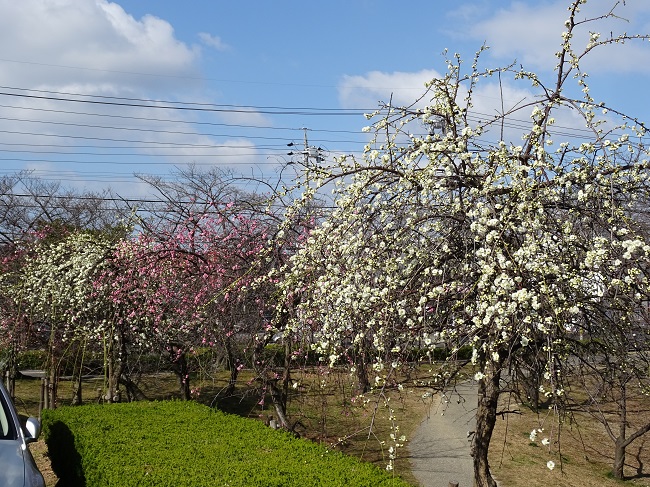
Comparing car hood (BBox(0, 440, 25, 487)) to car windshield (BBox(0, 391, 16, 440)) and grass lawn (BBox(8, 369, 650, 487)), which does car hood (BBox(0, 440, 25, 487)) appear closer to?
car windshield (BBox(0, 391, 16, 440))

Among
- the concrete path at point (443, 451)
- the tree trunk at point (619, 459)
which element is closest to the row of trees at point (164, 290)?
the concrete path at point (443, 451)

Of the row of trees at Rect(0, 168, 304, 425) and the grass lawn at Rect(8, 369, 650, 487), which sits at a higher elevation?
the row of trees at Rect(0, 168, 304, 425)

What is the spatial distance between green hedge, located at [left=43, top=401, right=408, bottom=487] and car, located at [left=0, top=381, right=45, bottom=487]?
0.64m

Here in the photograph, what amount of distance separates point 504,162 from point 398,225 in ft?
2.92

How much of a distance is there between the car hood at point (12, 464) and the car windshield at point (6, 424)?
107mm

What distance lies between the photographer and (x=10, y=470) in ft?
15.3

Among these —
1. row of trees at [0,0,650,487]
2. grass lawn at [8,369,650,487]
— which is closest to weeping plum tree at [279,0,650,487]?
row of trees at [0,0,650,487]

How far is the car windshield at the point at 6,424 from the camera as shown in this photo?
521 centimetres

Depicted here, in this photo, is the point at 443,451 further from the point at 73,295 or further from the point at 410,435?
the point at 73,295

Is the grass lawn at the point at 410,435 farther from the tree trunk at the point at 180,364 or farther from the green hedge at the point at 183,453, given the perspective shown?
the green hedge at the point at 183,453

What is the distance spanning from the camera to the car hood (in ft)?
14.8

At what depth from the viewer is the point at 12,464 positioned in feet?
15.5

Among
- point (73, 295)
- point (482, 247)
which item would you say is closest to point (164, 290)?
point (73, 295)

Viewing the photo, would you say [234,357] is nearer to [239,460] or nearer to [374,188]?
[239,460]
